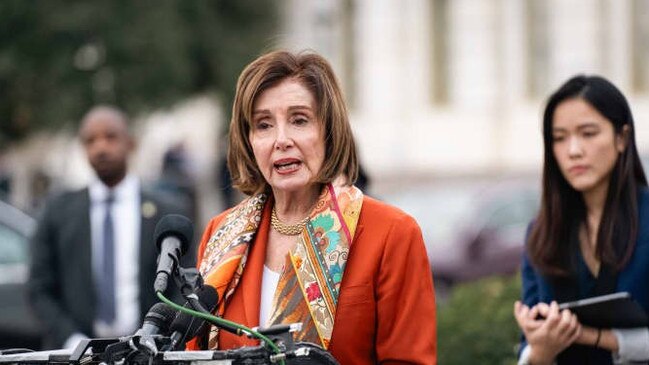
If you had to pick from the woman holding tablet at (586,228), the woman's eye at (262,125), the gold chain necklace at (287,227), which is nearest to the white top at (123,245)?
the woman holding tablet at (586,228)

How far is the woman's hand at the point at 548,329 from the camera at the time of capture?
5.61 meters

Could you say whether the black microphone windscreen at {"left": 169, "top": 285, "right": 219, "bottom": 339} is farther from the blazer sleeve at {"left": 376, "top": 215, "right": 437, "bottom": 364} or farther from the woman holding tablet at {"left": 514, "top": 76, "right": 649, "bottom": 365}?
the woman holding tablet at {"left": 514, "top": 76, "right": 649, "bottom": 365}

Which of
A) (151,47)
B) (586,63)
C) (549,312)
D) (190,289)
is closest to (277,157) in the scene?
(190,289)

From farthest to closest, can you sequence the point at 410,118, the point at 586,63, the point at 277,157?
1. the point at 410,118
2. the point at 586,63
3. the point at 277,157

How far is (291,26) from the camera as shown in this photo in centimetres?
3706

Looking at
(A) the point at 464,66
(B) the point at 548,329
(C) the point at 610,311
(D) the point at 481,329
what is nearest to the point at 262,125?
(B) the point at 548,329

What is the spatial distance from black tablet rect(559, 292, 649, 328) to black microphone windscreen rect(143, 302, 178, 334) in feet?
6.02

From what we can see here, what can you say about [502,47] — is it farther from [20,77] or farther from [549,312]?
[549,312]

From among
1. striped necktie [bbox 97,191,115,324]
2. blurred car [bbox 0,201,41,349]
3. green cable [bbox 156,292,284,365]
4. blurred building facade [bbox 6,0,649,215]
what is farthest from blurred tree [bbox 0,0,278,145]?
green cable [bbox 156,292,284,365]

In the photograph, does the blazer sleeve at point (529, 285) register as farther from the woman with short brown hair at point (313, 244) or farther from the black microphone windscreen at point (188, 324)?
the black microphone windscreen at point (188, 324)

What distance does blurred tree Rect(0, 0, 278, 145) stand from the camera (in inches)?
1104

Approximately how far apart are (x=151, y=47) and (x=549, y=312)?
23649 millimetres

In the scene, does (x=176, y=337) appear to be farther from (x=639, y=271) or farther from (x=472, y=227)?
(x=472, y=227)

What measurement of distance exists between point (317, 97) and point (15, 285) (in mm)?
9460
